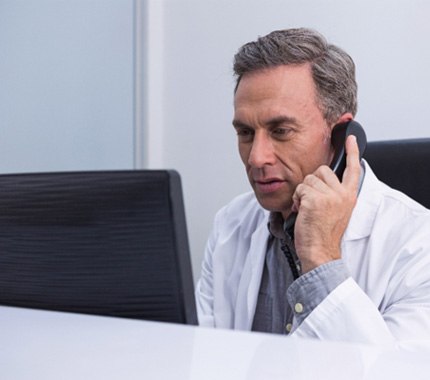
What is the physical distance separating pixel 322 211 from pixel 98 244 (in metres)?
0.60

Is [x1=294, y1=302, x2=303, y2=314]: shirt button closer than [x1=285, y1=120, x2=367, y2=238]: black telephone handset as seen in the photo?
Yes

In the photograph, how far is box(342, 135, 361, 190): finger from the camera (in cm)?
116

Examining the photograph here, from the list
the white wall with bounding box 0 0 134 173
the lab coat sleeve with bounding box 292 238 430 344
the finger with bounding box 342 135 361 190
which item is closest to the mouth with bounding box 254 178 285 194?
the finger with bounding box 342 135 361 190

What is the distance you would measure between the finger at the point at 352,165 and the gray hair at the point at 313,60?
0.09 meters

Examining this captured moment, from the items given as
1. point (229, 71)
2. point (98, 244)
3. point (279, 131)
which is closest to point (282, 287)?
point (279, 131)

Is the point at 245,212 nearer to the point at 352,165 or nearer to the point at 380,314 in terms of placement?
the point at 352,165

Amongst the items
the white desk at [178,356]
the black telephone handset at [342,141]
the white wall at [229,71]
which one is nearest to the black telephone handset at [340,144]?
the black telephone handset at [342,141]

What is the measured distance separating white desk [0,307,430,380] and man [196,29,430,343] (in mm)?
476

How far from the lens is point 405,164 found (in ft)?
4.16

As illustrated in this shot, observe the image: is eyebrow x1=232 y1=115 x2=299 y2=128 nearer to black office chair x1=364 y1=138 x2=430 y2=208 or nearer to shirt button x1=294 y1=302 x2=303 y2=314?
black office chair x1=364 y1=138 x2=430 y2=208

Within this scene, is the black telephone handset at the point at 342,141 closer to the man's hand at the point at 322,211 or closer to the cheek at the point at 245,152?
the man's hand at the point at 322,211

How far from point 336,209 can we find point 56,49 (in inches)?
51.8

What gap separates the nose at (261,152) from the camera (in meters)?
1.21

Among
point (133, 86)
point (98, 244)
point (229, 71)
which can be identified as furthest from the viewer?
point (133, 86)
